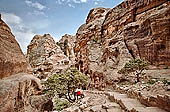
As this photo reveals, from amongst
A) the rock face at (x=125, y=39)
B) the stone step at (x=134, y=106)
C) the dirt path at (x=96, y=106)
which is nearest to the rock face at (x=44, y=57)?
the rock face at (x=125, y=39)

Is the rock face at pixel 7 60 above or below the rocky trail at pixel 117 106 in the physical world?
above

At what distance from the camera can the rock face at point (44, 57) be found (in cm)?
3422

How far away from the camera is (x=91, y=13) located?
32.1 metres

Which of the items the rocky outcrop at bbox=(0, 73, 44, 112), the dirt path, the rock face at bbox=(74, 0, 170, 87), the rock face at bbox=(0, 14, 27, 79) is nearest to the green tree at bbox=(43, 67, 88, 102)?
the dirt path

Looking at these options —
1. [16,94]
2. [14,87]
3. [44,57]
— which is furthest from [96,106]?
[44,57]

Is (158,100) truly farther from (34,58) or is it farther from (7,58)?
(34,58)

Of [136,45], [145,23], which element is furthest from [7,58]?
[145,23]

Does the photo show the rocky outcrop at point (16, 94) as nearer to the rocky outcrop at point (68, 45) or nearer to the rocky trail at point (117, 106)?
the rocky trail at point (117, 106)

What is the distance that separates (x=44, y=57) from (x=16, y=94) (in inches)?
1254

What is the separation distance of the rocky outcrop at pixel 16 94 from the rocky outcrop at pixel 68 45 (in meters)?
41.5

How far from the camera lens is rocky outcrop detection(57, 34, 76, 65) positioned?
5228 cm

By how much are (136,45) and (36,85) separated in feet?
52.0

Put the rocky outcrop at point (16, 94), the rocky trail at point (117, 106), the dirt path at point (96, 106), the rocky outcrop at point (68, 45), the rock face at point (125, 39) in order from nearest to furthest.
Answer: the rocky trail at point (117, 106) < the rocky outcrop at point (16, 94) < the dirt path at point (96, 106) < the rock face at point (125, 39) < the rocky outcrop at point (68, 45)

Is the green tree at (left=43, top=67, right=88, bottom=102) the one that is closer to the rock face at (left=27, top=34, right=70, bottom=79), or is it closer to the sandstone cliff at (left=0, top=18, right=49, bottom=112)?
the sandstone cliff at (left=0, top=18, right=49, bottom=112)
